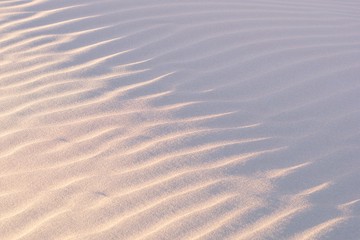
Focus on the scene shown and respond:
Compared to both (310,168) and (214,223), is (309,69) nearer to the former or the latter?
(310,168)

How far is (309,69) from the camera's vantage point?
14.4 ft

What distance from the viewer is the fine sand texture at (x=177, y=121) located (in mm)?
3055

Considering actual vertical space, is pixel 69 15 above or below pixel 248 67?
above

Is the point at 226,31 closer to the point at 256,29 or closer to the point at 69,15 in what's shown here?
the point at 256,29

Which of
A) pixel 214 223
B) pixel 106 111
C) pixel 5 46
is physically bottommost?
pixel 214 223

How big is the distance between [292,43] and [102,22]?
4.29 feet

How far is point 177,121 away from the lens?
3.76 meters

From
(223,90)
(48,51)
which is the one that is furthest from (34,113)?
(223,90)

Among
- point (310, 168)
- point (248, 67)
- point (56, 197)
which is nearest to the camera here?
point (56, 197)

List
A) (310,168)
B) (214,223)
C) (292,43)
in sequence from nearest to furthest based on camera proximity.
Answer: (214,223)
(310,168)
(292,43)

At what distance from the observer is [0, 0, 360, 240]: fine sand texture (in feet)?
10.0

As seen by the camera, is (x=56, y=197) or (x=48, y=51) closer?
(x=56, y=197)

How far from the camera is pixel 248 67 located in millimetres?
4336

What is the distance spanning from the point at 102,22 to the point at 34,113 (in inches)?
46.9
